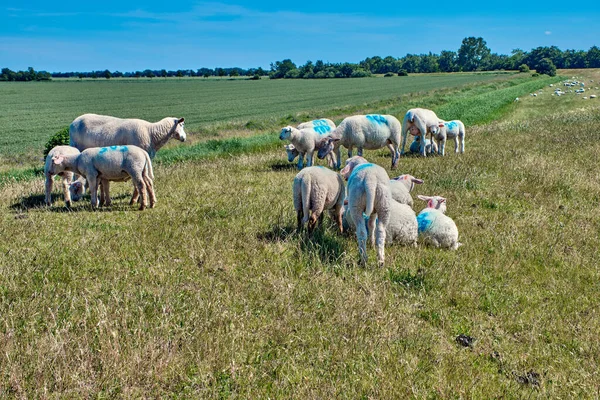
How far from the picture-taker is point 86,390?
3748 millimetres

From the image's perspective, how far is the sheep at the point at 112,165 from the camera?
9695 mm

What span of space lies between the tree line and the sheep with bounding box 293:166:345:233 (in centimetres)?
13861

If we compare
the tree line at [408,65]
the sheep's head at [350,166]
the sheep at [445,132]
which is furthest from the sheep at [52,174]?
the tree line at [408,65]

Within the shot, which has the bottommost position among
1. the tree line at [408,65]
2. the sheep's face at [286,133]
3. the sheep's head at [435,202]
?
the sheep's head at [435,202]

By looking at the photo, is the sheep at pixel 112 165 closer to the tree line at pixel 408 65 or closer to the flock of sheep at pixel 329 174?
the flock of sheep at pixel 329 174

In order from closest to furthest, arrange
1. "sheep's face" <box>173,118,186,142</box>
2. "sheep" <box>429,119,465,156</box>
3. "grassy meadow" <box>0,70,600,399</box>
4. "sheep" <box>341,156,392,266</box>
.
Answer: "grassy meadow" <box>0,70,600,399</box> < "sheep" <box>341,156,392,266</box> < "sheep's face" <box>173,118,186,142</box> < "sheep" <box>429,119,465,156</box>

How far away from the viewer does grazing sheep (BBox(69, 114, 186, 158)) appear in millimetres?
12352

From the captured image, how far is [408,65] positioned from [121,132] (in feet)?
601

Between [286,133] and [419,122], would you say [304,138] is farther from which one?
[419,122]

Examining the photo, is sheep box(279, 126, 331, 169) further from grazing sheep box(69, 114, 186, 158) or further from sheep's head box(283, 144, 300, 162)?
grazing sheep box(69, 114, 186, 158)

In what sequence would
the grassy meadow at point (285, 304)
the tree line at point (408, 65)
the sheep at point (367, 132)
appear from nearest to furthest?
the grassy meadow at point (285, 304) → the sheep at point (367, 132) → the tree line at point (408, 65)

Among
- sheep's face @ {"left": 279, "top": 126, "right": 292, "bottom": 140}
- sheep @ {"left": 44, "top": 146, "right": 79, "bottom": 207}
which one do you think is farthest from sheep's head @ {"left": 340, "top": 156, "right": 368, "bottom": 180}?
sheep @ {"left": 44, "top": 146, "right": 79, "bottom": 207}

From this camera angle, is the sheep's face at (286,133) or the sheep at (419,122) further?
the sheep at (419,122)

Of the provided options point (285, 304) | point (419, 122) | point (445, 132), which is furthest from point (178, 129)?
point (445, 132)
